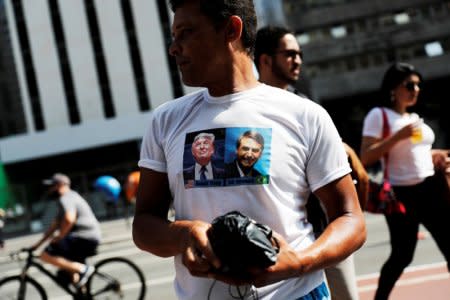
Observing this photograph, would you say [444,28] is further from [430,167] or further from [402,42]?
[430,167]

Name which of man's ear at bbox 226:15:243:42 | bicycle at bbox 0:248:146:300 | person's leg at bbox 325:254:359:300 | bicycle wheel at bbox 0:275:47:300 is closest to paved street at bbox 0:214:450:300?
bicycle at bbox 0:248:146:300

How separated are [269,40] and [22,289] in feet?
16.4

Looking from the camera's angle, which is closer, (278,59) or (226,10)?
(226,10)

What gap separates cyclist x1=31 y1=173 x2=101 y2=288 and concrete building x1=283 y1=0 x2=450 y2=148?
1422 inches

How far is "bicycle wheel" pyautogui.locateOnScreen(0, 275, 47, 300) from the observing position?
7.07 m

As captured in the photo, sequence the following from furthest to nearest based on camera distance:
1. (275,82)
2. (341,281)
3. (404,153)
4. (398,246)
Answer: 1. (398,246)
2. (404,153)
3. (275,82)
4. (341,281)

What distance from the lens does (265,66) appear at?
342cm

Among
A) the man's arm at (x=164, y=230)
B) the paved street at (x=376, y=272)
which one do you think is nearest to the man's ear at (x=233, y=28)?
the man's arm at (x=164, y=230)

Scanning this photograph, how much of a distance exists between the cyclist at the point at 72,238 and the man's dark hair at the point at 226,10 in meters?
5.56

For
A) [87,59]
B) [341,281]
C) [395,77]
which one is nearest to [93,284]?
[395,77]

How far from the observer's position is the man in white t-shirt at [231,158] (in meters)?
1.65

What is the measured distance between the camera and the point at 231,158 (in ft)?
5.44

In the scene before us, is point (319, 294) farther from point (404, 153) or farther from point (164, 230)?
point (404, 153)

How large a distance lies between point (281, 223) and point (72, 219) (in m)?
5.62
